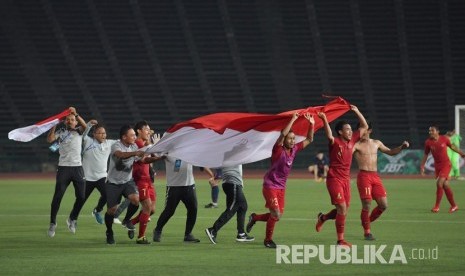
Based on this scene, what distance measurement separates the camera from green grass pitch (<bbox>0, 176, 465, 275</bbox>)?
42.3ft

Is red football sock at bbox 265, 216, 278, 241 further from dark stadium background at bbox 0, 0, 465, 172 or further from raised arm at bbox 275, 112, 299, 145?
dark stadium background at bbox 0, 0, 465, 172

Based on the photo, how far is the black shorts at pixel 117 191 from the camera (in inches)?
647

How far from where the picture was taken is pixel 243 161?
53.4ft

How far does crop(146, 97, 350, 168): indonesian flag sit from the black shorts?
793mm

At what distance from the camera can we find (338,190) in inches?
622

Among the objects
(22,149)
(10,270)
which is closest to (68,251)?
(10,270)

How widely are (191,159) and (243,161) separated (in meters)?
0.85

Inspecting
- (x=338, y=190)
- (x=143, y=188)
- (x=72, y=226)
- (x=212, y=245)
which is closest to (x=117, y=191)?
(x=143, y=188)

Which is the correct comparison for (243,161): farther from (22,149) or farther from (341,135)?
(22,149)

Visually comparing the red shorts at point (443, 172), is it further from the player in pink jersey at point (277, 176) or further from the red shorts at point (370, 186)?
the player in pink jersey at point (277, 176)

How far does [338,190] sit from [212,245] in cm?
219

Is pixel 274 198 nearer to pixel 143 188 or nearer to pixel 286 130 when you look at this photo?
pixel 286 130

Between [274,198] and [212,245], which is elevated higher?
[274,198]

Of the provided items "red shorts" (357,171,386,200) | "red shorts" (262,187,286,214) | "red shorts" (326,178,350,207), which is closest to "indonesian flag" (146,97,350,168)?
"red shorts" (262,187,286,214)
